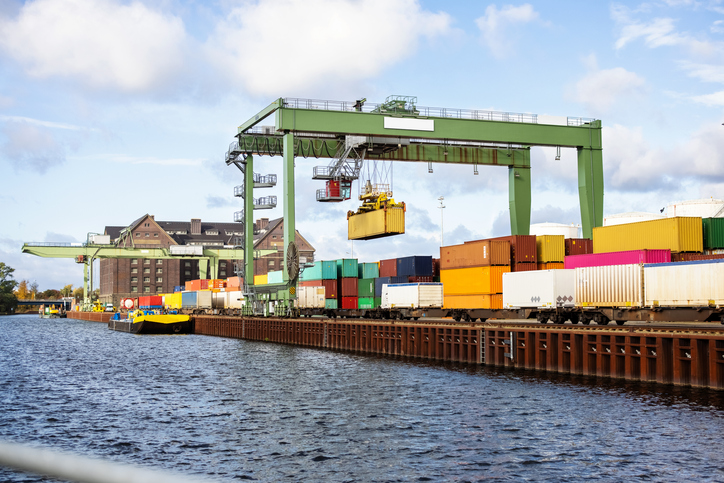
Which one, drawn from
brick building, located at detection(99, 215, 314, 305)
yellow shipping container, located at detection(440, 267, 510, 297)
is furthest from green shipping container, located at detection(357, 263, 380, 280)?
brick building, located at detection(99, 215, 314, 305)

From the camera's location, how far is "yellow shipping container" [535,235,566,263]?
4100cm

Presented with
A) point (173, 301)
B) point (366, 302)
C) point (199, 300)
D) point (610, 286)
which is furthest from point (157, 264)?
point (610, 286)

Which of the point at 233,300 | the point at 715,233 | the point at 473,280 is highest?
the point at 715,233

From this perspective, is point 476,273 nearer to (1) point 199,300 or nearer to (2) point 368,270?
(2) point 368,270

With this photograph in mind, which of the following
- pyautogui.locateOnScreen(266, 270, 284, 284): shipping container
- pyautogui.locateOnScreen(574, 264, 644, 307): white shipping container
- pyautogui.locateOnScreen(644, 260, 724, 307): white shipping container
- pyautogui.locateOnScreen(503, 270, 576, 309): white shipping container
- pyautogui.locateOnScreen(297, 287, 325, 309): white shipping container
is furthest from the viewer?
pyautogui.locateOnScreen(266, 270, 284, 284): shipping container

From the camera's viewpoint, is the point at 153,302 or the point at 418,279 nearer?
the point at 418,279

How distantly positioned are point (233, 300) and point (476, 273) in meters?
56.5

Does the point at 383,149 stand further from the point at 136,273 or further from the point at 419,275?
the point at 136,273

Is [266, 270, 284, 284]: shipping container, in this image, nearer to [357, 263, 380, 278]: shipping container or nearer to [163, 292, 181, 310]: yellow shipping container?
[357, 263, 380, 278]: shipping container

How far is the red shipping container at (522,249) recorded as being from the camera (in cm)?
4053

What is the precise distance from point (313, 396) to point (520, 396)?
7.69 metres

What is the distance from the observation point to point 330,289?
6144cm

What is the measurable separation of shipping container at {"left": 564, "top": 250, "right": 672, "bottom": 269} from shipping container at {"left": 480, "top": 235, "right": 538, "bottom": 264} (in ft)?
13.3

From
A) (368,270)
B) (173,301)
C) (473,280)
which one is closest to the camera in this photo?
(473,280)
